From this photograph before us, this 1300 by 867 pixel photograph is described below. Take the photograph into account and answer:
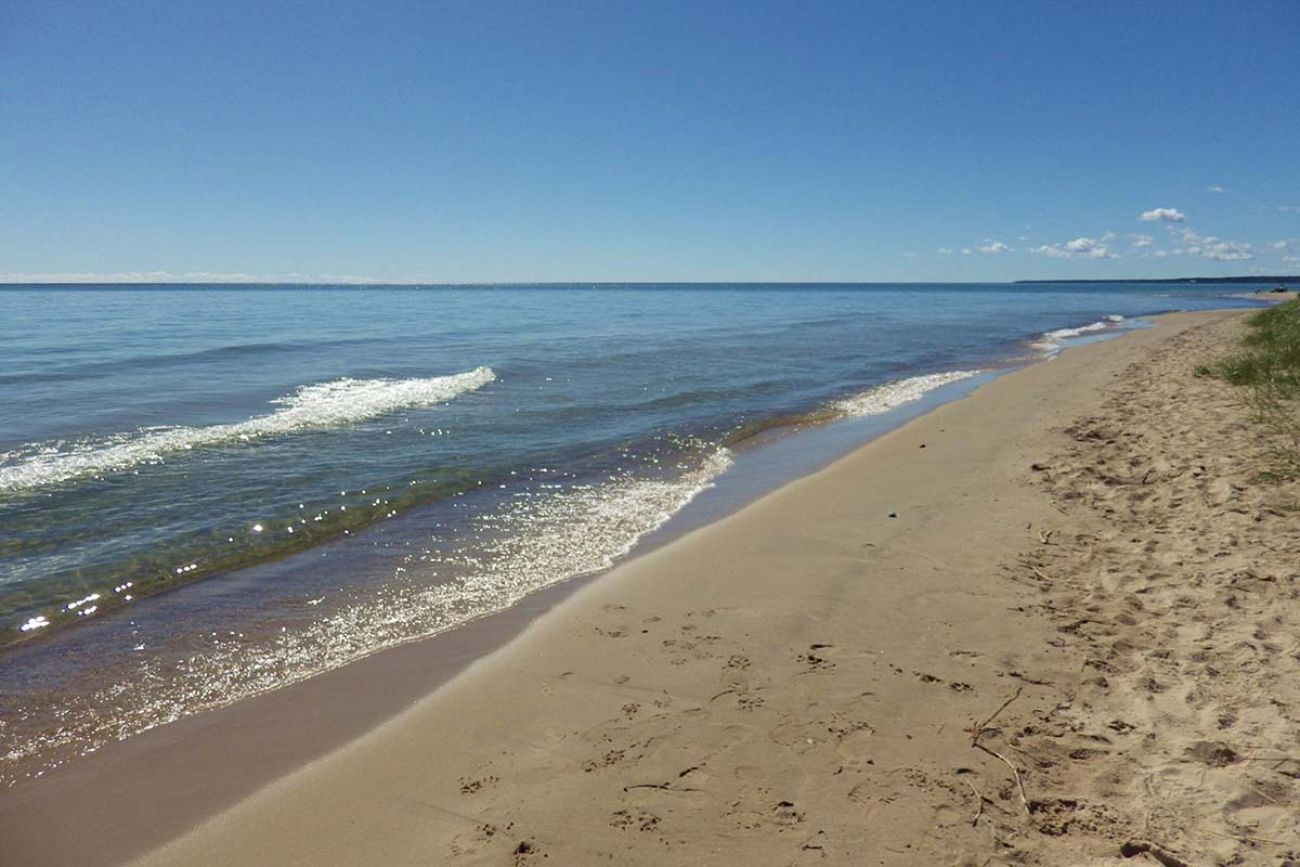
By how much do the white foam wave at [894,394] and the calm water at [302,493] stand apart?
0.12 meters

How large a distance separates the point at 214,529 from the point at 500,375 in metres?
12.3

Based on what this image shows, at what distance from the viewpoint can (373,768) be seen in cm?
375

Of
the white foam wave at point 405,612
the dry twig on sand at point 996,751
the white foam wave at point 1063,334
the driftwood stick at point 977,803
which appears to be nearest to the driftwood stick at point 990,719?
the dry twig on sand at point 996,751

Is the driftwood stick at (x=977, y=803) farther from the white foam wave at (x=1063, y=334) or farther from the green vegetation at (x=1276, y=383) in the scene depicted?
the white foam wave at (x=1063, y=334)

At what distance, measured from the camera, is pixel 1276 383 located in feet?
35.2

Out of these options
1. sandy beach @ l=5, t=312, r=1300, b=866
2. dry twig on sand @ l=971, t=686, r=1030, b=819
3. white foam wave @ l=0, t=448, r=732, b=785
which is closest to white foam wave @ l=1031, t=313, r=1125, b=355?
sandy beach @ l=5, t=312, r=1300, b=866

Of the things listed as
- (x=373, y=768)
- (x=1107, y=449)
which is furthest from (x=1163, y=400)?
(x=373, y=768)

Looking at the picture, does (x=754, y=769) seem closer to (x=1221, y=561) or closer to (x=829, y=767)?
(x=829, y=767)

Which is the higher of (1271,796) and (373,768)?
(1271,796)

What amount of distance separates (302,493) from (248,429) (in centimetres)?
440

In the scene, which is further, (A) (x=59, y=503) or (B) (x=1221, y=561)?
(A) (x=59, y=503)

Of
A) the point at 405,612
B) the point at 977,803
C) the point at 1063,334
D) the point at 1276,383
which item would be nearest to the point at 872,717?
the point at 977,803

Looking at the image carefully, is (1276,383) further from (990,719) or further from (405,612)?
(405,612)

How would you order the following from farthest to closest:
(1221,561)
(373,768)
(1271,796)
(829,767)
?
1. (1221,561)
2. (373,768)
3. (829,767)
4. (1271,796)
